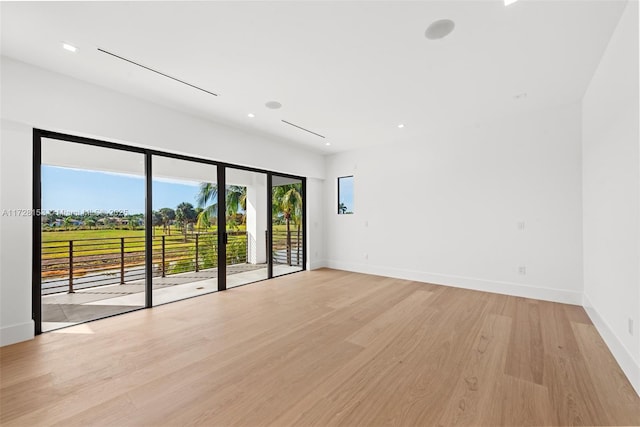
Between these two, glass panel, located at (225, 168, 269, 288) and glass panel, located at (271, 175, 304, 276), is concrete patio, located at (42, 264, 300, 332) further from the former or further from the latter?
glass panel, located at (271, 175, 304, 276)

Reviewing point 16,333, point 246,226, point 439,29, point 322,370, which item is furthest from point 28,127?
point 439,29

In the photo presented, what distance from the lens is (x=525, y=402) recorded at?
5.90ft

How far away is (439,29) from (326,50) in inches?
39.5

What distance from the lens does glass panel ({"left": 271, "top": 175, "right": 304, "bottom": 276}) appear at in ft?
20.4

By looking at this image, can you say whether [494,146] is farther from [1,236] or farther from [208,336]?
[1,236]

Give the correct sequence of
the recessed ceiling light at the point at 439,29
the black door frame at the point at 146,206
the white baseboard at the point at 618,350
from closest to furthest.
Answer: the white baseboard at the point at 618,350 < the recessed ceiling light at the point at 439,29 < the black door frame at the point at 146,206

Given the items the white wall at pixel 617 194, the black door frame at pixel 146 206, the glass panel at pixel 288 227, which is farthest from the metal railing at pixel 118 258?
the white wall at pixel 617 194

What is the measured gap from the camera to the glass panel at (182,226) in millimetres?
3992

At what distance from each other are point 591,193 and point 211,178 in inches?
214

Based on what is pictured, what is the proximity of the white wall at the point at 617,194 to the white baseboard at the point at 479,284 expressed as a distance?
580 millimetres

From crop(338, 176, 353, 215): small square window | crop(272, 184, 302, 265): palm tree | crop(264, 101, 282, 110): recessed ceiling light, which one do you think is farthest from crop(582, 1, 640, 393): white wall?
crop(272, 184, 302, 265): palm tree

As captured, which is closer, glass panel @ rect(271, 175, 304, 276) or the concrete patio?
the concrete patio

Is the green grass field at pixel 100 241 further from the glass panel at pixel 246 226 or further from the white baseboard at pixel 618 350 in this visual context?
the white baseboard at pixel 618 350

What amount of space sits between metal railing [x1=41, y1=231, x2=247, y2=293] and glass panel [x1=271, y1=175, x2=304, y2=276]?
4.71 ft
